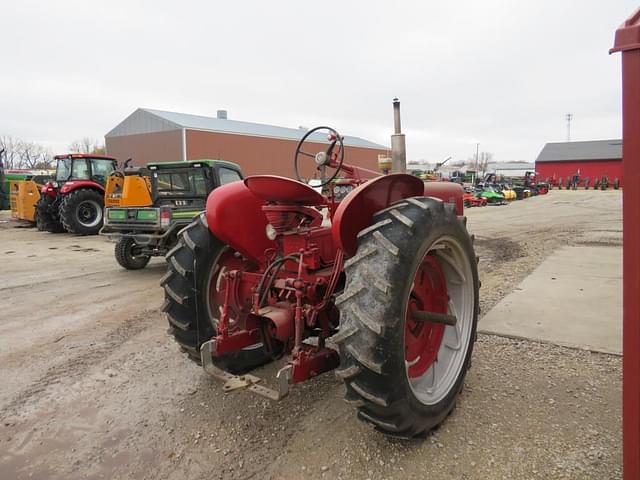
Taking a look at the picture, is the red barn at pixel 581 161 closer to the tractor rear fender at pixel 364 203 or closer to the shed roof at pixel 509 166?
the shed roof at pixel 509 166

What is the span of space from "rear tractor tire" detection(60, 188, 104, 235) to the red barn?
47.7 meters

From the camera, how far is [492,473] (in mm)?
2260

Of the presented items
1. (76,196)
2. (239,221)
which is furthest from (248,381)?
(76,196)

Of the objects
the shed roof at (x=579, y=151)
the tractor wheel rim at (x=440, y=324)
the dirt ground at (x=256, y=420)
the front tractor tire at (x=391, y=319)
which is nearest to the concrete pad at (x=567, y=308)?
the dirt ground at (x=256, y=420)

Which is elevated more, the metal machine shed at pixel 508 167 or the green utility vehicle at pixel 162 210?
the metal machine shed at pixel 508 167

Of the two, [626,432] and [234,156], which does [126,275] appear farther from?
[234,156]

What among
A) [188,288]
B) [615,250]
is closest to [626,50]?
[188,288]

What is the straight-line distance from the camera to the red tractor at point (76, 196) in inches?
502

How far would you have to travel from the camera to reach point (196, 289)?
308 centimetres

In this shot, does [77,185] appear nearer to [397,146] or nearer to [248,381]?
[397,146]

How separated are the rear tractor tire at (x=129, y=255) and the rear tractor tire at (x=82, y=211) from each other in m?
5.75

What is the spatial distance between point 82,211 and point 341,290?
1231cm

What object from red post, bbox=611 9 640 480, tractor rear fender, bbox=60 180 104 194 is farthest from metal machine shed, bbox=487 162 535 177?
red post, bbox=611 9 640 480

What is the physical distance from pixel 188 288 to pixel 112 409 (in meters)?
0.94
